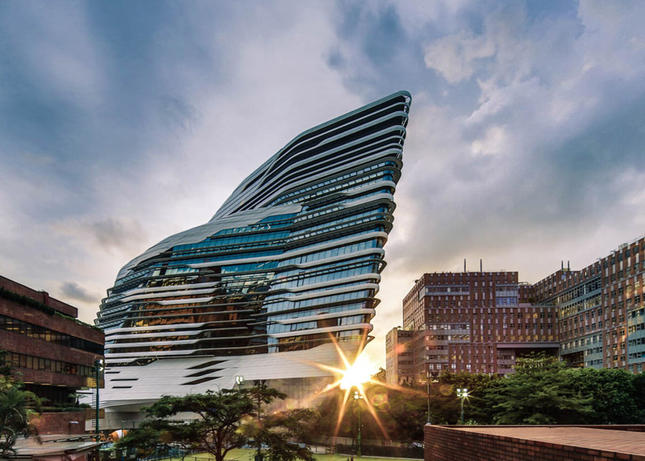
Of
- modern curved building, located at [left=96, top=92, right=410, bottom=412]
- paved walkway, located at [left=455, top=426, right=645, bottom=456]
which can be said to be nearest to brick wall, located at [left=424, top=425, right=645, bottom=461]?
paved walkway, located at [left=455, top=426, right=645, bottom=456]

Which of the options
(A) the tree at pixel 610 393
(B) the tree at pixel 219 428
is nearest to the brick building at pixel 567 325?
(A) the tree at pixel 610 393

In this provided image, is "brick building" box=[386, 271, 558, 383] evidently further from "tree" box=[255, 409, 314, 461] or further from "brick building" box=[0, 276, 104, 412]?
"tree" box=[255, 409, 314, 461]

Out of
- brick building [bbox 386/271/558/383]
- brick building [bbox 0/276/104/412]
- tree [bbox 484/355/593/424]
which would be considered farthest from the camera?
brick building [bbox 386/271/558/383]

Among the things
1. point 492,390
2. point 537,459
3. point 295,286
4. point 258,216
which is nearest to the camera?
point 537,459

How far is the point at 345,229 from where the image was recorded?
120188 mm

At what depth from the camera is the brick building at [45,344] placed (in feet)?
162

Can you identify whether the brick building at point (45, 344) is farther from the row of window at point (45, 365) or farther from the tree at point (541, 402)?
the tree at point (541, 402)

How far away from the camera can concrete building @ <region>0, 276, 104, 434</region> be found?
49.5 meters

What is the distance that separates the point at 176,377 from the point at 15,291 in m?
79.8

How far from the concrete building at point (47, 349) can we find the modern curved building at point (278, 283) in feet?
180

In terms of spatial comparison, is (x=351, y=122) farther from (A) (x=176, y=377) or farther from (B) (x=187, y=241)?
(A) (x=176, y=377)

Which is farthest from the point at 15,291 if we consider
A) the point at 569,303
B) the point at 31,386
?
the point at 569,303

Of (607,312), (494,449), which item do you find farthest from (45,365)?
(607,312)

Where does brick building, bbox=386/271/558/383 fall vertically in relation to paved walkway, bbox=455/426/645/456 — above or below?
below
